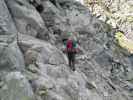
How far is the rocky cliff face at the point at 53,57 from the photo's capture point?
1460 centimetres

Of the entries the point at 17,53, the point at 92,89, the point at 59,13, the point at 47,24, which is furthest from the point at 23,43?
the point at 59,13

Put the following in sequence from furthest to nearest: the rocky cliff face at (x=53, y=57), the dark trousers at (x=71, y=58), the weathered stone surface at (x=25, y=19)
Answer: the weathered stone surface at (x=25, y=19) → the dark trousers at (x=71, y=58) → the rocky cliff face at (x=53, y=57)

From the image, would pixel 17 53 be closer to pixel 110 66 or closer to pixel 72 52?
pixel 72 52

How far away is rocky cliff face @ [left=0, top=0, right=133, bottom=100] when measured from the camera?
14602 millimetres

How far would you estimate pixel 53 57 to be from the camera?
19.0m

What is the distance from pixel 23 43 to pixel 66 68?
11.0 feet

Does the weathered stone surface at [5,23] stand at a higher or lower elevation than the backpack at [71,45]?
higher

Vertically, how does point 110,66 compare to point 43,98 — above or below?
below

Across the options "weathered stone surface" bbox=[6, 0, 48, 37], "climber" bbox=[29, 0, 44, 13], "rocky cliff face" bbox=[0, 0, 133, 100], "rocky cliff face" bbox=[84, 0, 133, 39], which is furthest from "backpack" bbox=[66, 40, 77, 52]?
"rocky cliff face" bbox=[84, 0, 133, 39]

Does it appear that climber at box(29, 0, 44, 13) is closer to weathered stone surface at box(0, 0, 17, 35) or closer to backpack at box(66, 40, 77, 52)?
weathered stone surface at box(0, 0, 17, 35)

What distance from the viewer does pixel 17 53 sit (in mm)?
15508

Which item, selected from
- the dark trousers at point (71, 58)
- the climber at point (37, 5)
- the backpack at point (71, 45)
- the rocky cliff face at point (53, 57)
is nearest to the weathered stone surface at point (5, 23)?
the rocky cliff face at point (53, 57)

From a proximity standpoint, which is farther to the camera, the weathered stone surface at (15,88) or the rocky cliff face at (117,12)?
the rocky cliff face at (117,12)

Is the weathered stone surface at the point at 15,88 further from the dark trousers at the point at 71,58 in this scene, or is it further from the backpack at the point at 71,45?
the dark trousers at the point at 71,58
